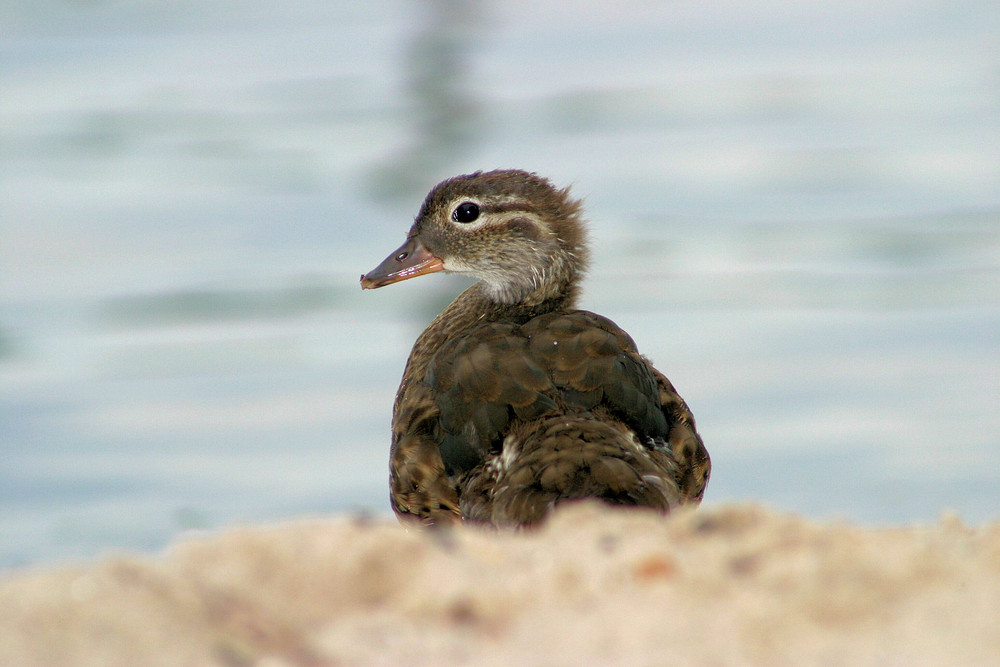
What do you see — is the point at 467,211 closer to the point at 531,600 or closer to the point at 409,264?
the point at 409,264

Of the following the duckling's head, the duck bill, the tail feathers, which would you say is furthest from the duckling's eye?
the tail feathers

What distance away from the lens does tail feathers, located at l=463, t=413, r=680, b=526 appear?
3623mm

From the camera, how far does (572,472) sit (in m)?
3.73

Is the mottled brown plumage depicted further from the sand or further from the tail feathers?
the sand

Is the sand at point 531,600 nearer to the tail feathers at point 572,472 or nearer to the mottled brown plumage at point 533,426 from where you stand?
the tail feathers at point 572,472

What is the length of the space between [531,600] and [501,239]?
3675 millimetres

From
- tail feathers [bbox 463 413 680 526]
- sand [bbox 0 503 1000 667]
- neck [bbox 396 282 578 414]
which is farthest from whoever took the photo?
neck [bbox 396 282 578 414]

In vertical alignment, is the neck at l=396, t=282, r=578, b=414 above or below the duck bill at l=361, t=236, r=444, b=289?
below

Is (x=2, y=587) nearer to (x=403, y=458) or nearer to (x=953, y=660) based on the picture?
(x=953, y=660)

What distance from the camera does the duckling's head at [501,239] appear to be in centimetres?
569

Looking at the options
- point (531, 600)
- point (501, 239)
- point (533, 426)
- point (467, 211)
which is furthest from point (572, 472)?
point (467, 211)

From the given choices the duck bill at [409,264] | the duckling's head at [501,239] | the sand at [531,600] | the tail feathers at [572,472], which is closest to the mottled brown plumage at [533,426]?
the tail feathers at [572,472]

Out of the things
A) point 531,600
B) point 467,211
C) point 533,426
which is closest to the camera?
point 531,600

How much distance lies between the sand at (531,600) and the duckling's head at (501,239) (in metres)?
3.29
